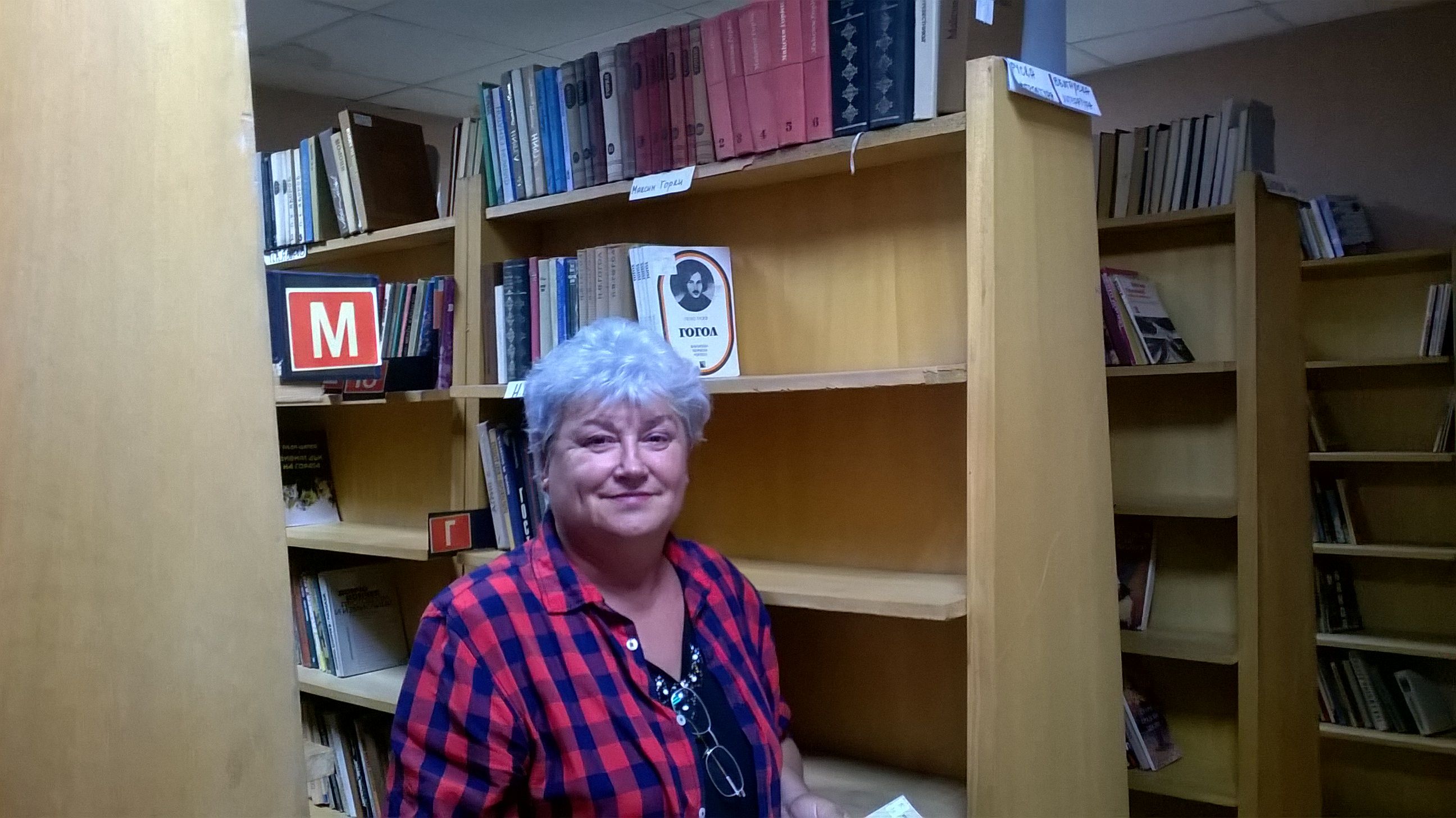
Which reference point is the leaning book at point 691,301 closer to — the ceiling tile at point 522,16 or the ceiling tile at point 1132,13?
the ceiling tile at point 522,16

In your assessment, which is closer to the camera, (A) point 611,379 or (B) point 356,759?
(A) point 611,379

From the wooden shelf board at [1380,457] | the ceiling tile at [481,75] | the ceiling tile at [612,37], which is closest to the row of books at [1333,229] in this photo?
the wooden shelf board at [1380,457]

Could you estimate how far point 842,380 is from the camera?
1.69m

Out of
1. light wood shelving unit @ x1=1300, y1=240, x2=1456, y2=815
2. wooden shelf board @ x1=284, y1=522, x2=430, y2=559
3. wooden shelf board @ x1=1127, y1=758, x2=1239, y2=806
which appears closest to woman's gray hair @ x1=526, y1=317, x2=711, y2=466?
wooden shelf board @ x1=284, y1=522, x2=430, y2=559

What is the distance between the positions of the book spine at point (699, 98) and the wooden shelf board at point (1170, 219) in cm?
110

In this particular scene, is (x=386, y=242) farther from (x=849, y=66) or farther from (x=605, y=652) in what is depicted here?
(x=605, y=652)

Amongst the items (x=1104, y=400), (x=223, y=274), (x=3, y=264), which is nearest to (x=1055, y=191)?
(x=1104, y=400)

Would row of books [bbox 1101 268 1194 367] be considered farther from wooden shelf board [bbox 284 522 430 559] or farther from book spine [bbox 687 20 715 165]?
wooden shelf board [bbox 284 522 430 559]

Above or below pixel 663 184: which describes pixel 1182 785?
below

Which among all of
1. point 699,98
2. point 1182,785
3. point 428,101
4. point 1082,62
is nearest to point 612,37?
point 428,101

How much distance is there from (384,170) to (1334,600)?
136 inches

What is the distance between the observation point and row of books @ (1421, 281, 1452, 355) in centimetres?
358

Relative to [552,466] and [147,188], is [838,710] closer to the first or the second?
[552,466]

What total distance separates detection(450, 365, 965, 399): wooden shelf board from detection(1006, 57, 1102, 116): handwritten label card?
419 mm
